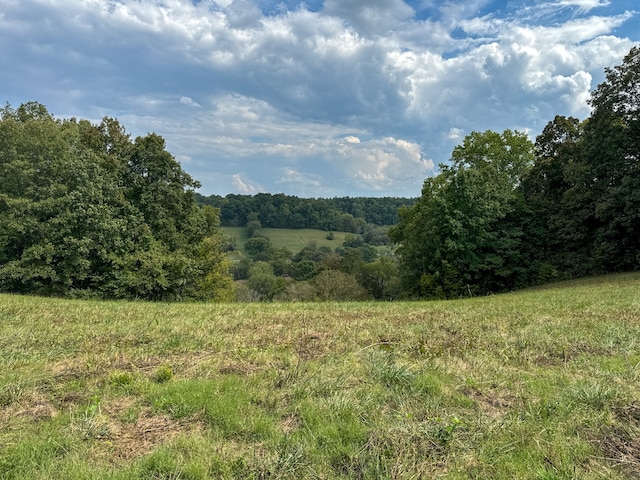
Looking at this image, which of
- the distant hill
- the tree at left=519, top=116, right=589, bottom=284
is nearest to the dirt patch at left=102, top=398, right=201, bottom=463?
the tree at left=519, top=116, right=589, bottom=284

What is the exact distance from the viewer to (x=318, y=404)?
441cm

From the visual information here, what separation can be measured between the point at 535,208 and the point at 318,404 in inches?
1310

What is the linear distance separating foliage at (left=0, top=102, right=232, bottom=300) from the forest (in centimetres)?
8

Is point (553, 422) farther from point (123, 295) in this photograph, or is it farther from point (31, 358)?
point (123, 295)

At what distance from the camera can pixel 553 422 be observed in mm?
4008

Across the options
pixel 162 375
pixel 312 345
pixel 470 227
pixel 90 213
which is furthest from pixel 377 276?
pixel 162 375

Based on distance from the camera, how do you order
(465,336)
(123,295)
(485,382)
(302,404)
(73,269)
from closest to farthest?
1. (302,404)
2. (485,382)
3. (465,336)
4. (73,269)
5. (123,295)

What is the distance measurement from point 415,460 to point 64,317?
30.8ft

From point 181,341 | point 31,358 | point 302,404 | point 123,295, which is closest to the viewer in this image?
A: point 302,404

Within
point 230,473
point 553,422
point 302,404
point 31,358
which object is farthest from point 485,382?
point 31,358

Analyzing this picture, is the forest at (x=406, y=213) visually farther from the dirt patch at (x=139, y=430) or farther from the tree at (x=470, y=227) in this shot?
the dirt patch at (x=139, y=430)

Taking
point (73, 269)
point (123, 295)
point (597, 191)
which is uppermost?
point (597, 191)

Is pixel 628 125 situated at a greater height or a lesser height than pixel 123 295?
greater

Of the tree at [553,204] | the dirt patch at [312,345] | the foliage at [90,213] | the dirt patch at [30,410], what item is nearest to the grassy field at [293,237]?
the tree at [553,204]
